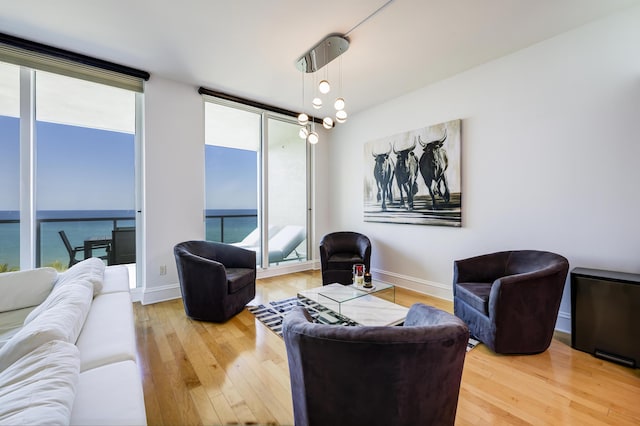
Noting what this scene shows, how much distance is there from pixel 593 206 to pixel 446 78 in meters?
2.09

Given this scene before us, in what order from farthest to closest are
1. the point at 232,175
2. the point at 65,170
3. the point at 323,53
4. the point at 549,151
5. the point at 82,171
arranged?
the point at 232,175 → the point at 82,171 → the point at 65,170 → the point at 323,53 → the point at 549,151

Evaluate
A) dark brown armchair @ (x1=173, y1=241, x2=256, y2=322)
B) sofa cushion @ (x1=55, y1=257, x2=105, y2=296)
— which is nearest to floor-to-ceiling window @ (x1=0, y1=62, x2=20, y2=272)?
sofa cushion @ (x1=55, y1=257, x2=105, y2=296)

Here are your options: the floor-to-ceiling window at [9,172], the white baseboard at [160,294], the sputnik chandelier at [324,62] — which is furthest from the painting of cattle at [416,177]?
the floor-to-ceiling window at [9,172]

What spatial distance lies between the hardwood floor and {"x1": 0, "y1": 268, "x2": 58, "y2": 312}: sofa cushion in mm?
817

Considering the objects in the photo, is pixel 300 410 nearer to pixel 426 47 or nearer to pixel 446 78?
pixel 426 47

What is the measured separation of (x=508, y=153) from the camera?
287 cm

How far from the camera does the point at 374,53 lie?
110 inches

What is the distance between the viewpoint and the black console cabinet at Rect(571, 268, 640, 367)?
75.8 inches

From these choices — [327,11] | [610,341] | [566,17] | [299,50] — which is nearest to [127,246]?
[299,50]

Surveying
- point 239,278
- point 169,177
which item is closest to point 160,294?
point 239,278

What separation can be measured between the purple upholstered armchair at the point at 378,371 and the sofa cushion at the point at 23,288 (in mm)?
1960

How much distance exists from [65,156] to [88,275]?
2.34 metres

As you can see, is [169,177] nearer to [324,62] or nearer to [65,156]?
[65,156]

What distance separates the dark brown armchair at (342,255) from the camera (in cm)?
359
